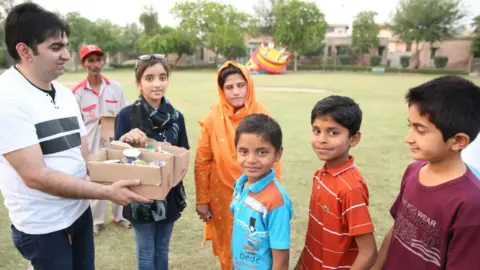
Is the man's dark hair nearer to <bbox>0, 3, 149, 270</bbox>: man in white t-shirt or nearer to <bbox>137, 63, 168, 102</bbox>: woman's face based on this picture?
<bbox>0, 3, 149, 270</bbox>: man in white t-shirt

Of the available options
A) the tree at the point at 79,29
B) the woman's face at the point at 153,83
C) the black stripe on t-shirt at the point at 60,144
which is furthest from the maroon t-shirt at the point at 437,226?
the tree at the point at 79,29

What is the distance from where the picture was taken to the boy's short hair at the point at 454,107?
150 cm

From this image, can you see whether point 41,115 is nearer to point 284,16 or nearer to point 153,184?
point 153,184

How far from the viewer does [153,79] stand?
262 cm

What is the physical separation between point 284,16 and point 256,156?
4768 centimetres

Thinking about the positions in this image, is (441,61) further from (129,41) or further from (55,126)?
(55,126)

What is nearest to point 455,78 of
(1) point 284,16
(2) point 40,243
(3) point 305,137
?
(2) point 40,243

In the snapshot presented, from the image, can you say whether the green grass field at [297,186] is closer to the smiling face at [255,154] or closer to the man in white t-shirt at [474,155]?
the smiling face at [255,154]

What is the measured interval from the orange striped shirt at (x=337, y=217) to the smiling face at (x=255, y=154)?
315mm

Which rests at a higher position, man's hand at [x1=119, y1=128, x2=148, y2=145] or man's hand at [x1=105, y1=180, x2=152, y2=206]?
man's hand at [x1=119, y1=128, x2=148, y2=145]

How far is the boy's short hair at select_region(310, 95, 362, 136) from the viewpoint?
1973 mm

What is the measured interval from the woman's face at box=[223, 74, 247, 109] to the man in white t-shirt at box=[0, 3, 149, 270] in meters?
1.09

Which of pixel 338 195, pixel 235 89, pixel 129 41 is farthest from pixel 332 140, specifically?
pixel 129 41

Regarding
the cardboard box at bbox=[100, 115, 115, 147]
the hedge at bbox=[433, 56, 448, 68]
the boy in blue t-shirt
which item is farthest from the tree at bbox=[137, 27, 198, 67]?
the boy in blue t-shirt
